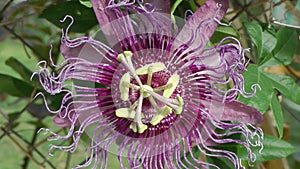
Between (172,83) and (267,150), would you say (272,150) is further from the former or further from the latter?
(172,83)

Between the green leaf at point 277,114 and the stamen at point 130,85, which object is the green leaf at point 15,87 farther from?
the green leaf at point 277,114

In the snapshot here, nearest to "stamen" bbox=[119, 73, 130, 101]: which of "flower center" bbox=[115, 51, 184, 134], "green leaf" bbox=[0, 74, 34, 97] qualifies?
"flower center" bbox=[115, 51, 184, 134]

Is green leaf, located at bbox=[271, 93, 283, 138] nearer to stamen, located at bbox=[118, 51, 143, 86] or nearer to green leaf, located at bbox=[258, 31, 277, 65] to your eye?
green leaf, located at bbox=[258, 31, 277, 65]

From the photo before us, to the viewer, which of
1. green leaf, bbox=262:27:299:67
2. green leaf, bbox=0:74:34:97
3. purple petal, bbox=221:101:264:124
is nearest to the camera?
purple petal, bbox=221:101:264:124

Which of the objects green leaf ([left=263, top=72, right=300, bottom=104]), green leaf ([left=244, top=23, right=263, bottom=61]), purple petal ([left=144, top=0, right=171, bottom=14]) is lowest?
green leaf ([left=263, top=72, right=300, bottom=104])

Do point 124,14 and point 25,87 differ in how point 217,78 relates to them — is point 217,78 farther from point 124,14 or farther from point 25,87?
point 25,87

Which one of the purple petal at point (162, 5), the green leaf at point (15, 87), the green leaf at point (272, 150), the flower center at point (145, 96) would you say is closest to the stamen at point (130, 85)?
the flower center at point (145, 96)

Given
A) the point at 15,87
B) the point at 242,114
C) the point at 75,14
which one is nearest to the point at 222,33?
the point at 242,114
